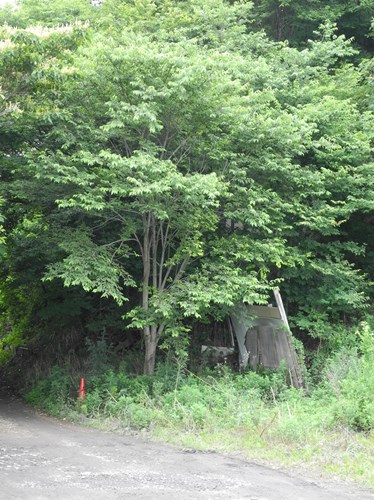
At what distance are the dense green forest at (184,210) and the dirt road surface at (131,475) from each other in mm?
1308

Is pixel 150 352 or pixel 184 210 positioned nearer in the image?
pixel 184 210

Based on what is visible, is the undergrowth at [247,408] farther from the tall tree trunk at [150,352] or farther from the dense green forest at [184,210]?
the tall tree trunk at [150,352]

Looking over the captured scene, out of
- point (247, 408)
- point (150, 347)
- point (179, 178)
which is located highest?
point (179, 178)

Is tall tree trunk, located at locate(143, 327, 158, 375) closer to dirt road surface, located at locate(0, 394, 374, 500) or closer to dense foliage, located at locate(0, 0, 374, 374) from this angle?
dense foliage, located at locate(0, 0, 374, 374)

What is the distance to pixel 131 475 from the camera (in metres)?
6.61

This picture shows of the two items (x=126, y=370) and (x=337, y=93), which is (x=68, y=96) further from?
(x=337, y=93)

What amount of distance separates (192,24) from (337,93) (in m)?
5.30

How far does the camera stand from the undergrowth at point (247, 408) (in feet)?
25.4

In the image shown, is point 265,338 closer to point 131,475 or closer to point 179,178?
point 179,178

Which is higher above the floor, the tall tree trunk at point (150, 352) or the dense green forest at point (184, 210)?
the dense green forest at point (184, 210)

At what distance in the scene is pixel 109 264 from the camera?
11.2 m

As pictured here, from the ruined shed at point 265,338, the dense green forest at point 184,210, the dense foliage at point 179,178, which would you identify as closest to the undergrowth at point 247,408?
the dense green forest at point 184,210

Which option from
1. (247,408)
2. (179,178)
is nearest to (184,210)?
(179,178)

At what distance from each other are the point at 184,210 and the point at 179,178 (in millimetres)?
1465
